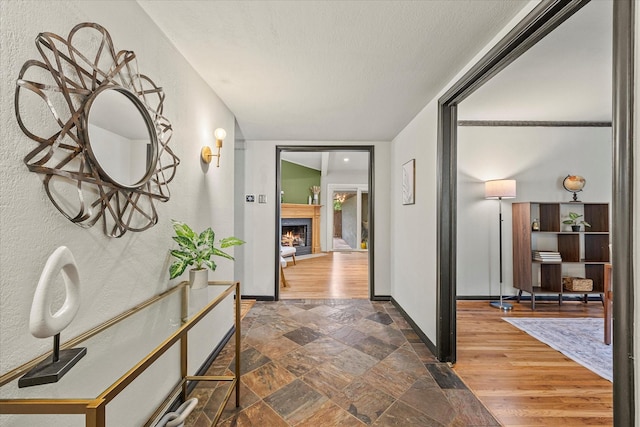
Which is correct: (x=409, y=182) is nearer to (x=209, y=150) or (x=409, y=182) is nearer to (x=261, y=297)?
(x=209, y=150)

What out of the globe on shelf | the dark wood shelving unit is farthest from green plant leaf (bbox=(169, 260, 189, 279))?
the globe on shelf

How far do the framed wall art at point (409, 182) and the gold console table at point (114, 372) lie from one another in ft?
6.46

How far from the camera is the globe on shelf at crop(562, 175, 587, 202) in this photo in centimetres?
349

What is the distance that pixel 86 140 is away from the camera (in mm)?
933

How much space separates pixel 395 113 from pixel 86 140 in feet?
8.06

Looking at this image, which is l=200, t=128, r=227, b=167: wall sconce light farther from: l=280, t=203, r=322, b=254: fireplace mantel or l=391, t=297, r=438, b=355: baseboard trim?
l=280, t=203, r=322, b=254: fireplace mantel

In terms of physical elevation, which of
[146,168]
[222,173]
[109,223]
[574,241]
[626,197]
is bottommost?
[574,241]

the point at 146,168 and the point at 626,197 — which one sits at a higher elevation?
the point at 146,168

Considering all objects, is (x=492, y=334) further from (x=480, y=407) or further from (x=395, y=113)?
(x=395, y=113)

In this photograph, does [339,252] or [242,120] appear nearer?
[242,120]

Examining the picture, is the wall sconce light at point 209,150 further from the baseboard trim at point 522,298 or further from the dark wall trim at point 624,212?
the baseboard trim at point 522,298

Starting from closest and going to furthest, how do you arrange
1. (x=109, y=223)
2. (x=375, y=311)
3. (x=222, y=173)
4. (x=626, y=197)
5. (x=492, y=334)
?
(x=626, y=197) → (x=109, y=223) → (x=222, y=173) → (x=492, y=334) → (x=375, y=311)

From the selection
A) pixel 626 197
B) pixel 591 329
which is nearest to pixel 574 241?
pixel 591 329

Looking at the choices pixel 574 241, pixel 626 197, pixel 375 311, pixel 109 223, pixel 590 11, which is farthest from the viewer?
pixel 574 241
